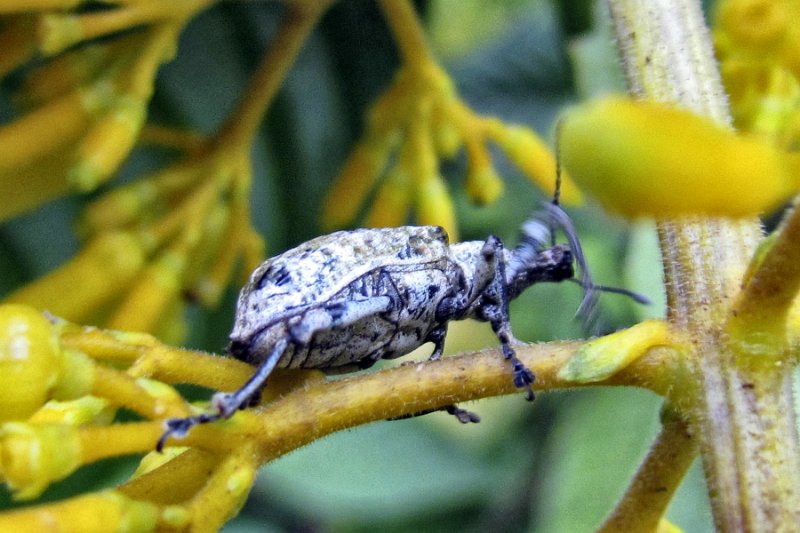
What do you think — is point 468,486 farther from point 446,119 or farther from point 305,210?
point 446,119

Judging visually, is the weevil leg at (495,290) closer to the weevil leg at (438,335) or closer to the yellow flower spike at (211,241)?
the weevil leg at (438,335)

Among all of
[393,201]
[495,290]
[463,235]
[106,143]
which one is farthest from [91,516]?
[463,235]

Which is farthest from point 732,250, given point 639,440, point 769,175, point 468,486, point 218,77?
point 468,486

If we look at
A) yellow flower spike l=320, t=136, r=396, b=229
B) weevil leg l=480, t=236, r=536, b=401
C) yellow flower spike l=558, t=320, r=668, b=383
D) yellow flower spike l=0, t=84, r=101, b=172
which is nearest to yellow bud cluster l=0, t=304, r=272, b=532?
yellow flower spike l=558, t=320, r=668, b=383

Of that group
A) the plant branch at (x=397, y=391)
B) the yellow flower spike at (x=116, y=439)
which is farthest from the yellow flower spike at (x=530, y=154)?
the yellow flower spike at (x=116, y=439)

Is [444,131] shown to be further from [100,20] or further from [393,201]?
[100,20]
